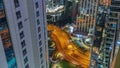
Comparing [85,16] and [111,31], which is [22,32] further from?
[85,16]

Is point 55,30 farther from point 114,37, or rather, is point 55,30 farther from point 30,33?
point 30,33

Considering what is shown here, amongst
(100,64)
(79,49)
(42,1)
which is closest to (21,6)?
(42,1)

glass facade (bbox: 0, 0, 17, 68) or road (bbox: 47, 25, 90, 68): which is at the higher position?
glass facade (bbox: 0, 0, 17, 68)

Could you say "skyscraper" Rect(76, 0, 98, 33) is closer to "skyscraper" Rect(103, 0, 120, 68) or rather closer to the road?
the road

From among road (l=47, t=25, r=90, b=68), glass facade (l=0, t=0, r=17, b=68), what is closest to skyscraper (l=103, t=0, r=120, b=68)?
road (l=47, t=25, r=90, b=68)

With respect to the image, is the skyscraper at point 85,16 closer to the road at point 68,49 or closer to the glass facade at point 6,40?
the road at point 68,49

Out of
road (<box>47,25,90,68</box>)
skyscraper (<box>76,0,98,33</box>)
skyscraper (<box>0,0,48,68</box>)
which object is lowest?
road (<box>47,25,90,68</box>)
